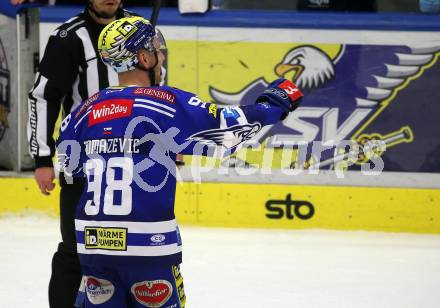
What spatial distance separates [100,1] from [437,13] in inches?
129

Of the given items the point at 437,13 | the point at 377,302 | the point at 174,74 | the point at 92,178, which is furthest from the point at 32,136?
the point at 437,13

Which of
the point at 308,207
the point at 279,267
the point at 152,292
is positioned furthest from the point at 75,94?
the point at 308,207

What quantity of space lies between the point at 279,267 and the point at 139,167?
2.63 meters

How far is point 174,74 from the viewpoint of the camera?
658cm

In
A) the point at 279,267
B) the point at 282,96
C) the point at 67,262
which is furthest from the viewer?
the point at 279,267

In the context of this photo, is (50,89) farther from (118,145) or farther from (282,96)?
(282,96)

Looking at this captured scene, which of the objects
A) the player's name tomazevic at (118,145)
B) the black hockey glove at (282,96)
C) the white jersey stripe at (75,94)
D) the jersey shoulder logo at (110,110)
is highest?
the black hockey glove at (282,96)

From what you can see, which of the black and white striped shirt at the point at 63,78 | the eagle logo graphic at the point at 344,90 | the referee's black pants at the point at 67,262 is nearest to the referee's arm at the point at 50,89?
the black and white striped shirt at the point at 63,78

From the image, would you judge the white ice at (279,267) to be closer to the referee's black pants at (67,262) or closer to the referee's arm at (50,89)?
the referee's black pants at (67,262)

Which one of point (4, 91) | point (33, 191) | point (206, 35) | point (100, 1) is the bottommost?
point (33, 191)

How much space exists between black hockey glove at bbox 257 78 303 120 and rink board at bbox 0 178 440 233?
3.50 metres

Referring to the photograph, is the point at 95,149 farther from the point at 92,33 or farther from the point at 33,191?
the point at 33,191

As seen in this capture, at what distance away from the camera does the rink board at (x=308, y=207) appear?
6.37m

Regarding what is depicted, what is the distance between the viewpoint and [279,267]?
17.6 feet
